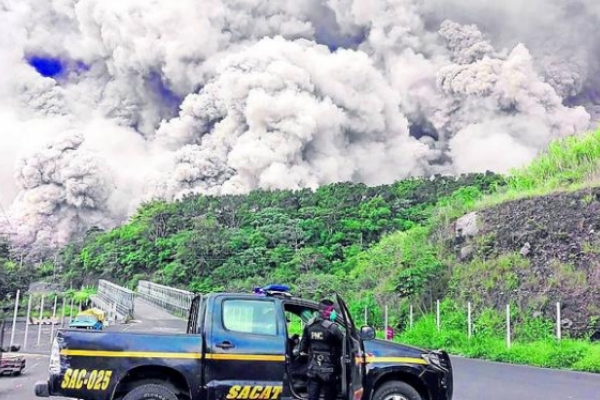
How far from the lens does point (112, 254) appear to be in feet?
200

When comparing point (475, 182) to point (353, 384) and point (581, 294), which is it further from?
point (353, 384)

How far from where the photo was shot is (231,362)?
21.2 ft

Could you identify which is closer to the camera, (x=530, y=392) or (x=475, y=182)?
Answer: (x=530, y=392)

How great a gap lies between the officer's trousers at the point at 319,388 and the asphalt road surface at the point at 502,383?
92.8 inches

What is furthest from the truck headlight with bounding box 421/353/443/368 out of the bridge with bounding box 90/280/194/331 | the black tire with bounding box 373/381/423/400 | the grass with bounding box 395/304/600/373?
the bridge with bounding box 90/280/194/331

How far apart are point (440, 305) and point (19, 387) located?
13.5 m

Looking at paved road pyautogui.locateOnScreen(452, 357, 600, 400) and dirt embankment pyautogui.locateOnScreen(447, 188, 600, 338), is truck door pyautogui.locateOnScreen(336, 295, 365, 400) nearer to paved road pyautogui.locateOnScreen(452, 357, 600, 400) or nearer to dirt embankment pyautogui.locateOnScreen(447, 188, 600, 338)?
paved road pyautogui.locateOnScreen(452, 357, 600, 400)

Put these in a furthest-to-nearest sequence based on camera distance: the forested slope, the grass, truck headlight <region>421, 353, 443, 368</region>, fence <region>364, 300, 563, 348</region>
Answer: the forested slope
fence <region>364, 300, 563, 348</region>
the grass
truck headlight <region>421, 353, 443, 368</region>

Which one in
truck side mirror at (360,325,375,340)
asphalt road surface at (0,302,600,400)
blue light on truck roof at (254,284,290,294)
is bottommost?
asphalt road surface at (0,302,600,400)

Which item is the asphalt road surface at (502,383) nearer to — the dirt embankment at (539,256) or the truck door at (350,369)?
the truck door at (350,369)

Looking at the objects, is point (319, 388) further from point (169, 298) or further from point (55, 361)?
point (169, 298)

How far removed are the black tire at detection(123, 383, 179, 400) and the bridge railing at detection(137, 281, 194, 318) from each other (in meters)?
20.6

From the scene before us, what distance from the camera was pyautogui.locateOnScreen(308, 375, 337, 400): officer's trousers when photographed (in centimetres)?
636

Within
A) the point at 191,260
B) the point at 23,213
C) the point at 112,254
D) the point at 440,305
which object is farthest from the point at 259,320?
the point at 23,213
